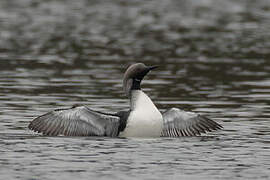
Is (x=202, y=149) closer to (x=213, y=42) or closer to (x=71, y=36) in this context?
(x=213, y=42)

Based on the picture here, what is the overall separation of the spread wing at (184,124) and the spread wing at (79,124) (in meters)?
0.87

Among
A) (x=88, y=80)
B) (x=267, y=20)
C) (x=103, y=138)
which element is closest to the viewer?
(x=103, y=138)

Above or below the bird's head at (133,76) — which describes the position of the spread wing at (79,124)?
below

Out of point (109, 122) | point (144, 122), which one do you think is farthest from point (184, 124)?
point (109, 122)

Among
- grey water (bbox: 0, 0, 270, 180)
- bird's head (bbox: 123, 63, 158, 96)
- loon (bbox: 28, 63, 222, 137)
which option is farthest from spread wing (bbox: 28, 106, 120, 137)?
bird's head (bbox: 123, 63, 158, 96)

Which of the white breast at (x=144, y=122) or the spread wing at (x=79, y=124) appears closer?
the white breast at (x=144, y=122)

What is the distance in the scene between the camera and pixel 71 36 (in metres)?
Result: 33.5

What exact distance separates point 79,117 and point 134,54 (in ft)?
46.0

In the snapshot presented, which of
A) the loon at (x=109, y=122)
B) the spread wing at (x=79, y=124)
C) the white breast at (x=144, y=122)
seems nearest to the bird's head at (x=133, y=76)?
the loon at (x=109, y=122)

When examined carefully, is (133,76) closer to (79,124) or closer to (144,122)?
(144,122)

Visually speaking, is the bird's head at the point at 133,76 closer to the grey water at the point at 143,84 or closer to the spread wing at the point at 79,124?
the spread wing at the point at 79,124

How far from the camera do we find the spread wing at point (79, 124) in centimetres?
1347

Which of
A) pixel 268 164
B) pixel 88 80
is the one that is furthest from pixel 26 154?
pixel 88 80

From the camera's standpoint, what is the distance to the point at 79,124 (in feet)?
44.4
